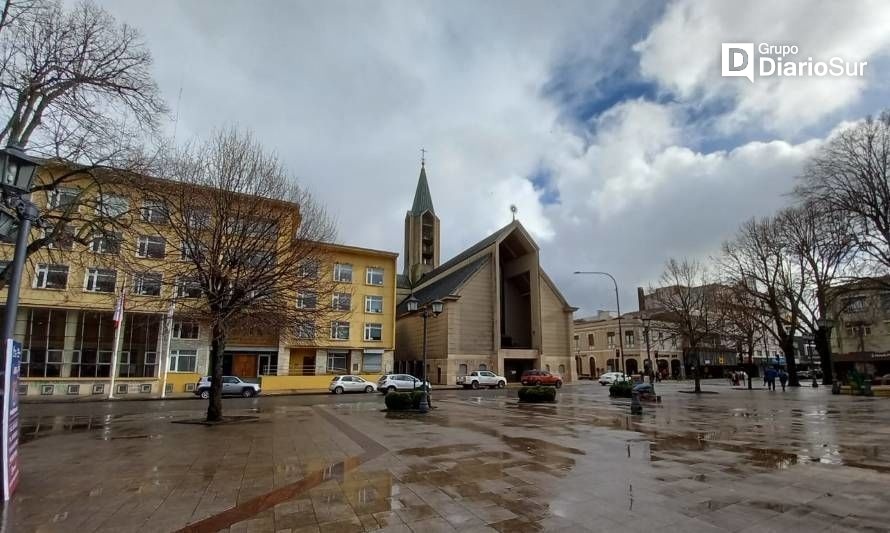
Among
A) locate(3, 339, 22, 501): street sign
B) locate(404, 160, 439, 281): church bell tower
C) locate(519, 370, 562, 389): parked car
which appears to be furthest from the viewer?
locate(404, 160, 439, 281): church bell tower

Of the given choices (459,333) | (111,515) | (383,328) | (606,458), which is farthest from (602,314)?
(111,515)

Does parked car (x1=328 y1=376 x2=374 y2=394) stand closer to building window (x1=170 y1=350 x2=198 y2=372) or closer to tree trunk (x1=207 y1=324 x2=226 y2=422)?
building window (x1=170 y1=350 x2=198 y2=372)

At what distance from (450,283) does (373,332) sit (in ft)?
48.4

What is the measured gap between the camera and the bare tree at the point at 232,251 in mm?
15523

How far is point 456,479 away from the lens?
7559 millimetres

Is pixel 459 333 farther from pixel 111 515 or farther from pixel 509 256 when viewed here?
pixel 111 515

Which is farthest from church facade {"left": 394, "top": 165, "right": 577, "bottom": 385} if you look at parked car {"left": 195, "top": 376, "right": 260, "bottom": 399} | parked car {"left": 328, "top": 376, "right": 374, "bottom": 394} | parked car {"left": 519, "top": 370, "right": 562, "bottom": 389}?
parked car {"left": 195, "top": 376, "right": 260, "bottom": 399}

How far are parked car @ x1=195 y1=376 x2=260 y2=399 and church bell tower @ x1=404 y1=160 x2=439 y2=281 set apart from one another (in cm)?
4449

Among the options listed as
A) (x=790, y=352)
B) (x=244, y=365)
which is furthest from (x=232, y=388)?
(x=790, y=352)

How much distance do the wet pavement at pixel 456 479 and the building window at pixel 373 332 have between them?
2979cm

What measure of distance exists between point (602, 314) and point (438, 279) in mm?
43038

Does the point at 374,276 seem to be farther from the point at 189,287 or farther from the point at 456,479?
the point at 456,479

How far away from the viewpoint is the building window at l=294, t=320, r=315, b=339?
17.3 metres

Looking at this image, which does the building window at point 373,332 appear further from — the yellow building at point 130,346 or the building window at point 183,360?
the building window at point 183,360
